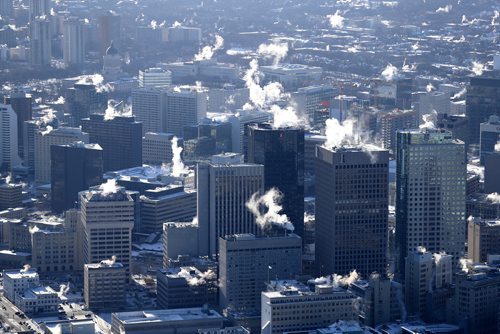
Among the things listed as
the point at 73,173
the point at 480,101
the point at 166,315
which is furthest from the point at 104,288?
the point at 480,101

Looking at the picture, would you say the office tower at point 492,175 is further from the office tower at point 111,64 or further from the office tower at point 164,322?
the office tower at point 111,64

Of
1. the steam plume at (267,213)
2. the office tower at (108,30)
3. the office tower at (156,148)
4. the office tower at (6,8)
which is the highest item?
the office tower at (6,8)

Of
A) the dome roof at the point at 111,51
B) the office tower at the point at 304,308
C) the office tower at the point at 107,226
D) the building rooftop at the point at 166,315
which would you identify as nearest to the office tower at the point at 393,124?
the office tower at the point at 107,226

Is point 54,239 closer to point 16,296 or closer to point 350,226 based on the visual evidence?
point 16,296

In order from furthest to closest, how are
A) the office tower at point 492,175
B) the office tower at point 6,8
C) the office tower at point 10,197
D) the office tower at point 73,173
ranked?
the office tower at point 6,8 → the office tower at point 10,197 → the office tower at point 73,173 → the office tower at point 492,175

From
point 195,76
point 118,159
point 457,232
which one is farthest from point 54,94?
point 457,232

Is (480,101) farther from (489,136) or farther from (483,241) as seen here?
(483,241)

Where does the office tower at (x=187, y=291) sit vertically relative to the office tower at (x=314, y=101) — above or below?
below
